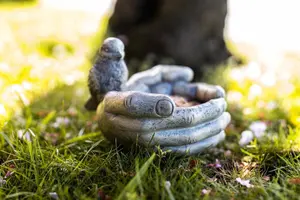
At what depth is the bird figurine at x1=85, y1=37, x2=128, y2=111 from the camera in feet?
10.1

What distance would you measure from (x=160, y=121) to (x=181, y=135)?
0.55ft

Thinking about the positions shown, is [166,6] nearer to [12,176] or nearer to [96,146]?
[96,146]

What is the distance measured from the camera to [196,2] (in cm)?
525

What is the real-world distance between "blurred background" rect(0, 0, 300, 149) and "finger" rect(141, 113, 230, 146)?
689mm

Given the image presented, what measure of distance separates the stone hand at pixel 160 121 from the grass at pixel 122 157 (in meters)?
0.10

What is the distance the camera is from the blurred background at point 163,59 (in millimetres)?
4254

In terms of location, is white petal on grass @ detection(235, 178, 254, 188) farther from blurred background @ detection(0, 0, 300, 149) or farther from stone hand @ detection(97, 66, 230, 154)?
blurred background @ detection(0, 0, 300, 149)

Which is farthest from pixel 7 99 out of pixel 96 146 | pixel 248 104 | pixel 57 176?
pixel 248 104

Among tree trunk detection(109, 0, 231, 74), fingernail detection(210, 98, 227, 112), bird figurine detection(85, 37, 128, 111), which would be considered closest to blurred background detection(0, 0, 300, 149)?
tree trunk detection(109, 0, 231, 74)

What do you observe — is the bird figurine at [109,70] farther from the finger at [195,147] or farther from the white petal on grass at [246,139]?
the white petal on grass at [246,139]

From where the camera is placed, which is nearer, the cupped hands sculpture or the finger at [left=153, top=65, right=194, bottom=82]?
the cupped hands sculpture

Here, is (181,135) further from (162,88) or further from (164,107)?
(162,88)

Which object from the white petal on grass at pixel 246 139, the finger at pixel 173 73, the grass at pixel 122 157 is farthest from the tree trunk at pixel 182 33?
the white petal on grass at pixel 246 139

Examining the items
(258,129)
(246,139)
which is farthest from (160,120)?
(258,129)
